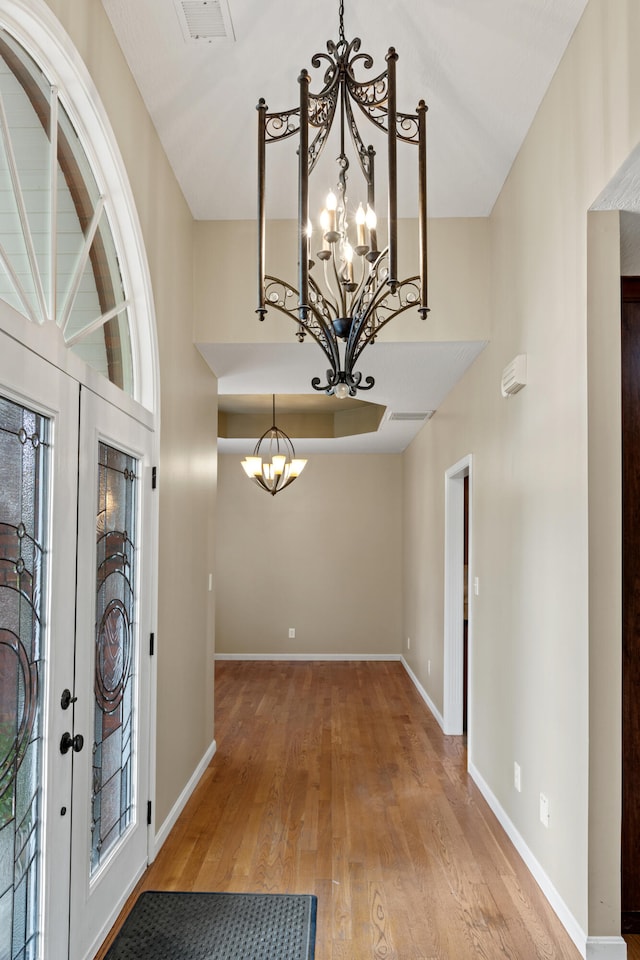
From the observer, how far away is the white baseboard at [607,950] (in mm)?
2391

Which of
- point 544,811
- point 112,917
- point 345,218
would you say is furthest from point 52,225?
point 544,811

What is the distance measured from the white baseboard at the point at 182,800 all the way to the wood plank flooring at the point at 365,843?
0.04m

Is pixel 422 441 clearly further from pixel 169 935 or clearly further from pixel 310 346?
pixel 169 935

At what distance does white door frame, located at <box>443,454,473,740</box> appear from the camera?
546 cm

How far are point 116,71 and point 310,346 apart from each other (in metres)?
1.79

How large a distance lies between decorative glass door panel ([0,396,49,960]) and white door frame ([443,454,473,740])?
3739 mm

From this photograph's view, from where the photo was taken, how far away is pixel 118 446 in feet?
9.21

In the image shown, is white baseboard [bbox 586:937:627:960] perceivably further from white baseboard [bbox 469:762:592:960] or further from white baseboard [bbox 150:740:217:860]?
white baseboard [bbox 150:740:217:860]

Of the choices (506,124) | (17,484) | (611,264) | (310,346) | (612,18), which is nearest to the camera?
(17,484)

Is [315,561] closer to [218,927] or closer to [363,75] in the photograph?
[218,927]

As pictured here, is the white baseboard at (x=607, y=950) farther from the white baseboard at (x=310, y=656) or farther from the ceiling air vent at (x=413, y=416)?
the white baseboard at (x=310, y=656)

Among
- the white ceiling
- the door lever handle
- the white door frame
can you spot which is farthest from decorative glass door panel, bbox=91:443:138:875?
the white door frame

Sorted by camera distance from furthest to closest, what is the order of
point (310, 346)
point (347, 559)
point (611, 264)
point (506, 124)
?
point (347, 559) < point (310, 346) < point (506, 124) < point (611, 264)

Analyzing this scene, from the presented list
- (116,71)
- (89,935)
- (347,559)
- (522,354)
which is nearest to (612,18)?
(522,354)
